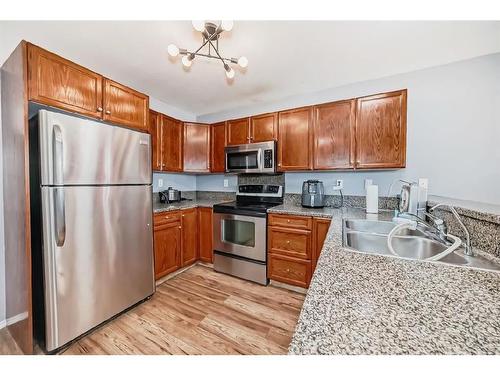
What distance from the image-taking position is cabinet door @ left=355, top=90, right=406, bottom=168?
1.95 meters

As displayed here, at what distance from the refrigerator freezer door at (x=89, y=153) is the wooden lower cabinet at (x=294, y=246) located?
4.72 feet

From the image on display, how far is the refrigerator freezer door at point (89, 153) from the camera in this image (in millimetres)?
1279

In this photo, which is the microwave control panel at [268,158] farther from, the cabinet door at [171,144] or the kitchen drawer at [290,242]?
the cabinet door at [171,144]

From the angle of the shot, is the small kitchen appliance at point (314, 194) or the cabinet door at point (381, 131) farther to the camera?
the small kitchen appliance at point (314, 194)

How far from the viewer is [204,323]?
1692mm

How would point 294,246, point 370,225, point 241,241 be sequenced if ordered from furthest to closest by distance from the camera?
point 241,241, point 294,246, point 370,225

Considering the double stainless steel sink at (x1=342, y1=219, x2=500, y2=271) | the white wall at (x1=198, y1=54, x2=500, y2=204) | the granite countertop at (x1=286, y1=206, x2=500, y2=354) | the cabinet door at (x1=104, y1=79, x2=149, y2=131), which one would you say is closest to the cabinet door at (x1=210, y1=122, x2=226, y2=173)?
the cabinet door at (x1=104, y1=79, x2=149, y2=131)

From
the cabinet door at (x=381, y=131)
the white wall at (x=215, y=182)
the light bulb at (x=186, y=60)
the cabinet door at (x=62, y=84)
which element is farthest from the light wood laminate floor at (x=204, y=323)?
the light bulb at (x=186, y=60)

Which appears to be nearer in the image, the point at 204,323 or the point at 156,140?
the point at 204,323

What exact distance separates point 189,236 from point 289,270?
4.47 feet

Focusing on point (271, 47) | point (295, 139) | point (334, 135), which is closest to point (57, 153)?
point (271, 47)

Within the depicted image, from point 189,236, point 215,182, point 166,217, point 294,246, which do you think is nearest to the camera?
point 294,246

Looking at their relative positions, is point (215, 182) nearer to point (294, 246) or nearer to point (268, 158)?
point (268, 158)

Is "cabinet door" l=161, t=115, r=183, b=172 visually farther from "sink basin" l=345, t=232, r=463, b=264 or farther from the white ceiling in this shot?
"sink basin" l=345, t=232, r=463, b=264
